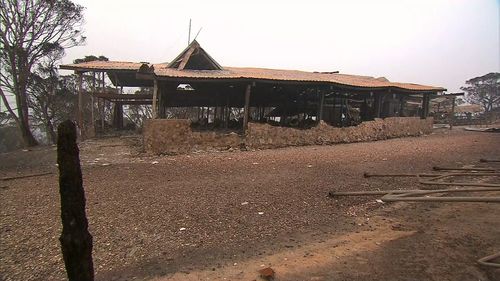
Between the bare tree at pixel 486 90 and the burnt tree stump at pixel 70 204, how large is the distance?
49924 millimetres

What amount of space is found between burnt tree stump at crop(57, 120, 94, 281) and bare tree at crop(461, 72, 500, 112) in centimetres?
4992

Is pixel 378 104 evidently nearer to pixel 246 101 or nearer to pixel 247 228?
pixel 246 101

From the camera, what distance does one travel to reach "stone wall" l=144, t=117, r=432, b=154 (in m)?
13.3

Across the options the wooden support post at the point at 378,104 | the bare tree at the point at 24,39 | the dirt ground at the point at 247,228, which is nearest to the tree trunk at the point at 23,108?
the bare tree at the point at 24,39

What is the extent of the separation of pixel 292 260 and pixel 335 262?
0.49 meters

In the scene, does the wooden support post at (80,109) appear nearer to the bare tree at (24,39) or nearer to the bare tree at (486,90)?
the bare tree at (24,39)

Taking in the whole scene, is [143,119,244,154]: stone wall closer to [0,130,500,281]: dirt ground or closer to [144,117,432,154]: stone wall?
[144,117,432,154]: stone wall

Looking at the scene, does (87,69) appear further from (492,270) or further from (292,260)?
(492,270)

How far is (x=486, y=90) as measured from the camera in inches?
1828

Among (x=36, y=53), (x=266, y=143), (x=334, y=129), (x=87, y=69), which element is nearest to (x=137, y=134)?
(x=87, y=69)

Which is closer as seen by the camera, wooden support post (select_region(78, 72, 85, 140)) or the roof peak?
the roof peak

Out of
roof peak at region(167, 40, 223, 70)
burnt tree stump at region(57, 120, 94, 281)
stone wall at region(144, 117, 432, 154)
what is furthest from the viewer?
roof peak at region(167, 40, 223, 70)

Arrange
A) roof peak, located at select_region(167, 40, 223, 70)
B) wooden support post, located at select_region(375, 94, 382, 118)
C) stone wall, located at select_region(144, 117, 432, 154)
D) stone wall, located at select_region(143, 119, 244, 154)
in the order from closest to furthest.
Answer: stone wall, located at select_region(143, 119, 244, 154), stone wall, located at select_region(144, 117, 432, 154), roof peak, located at select_region(167, 40, 223, 70), wooden support post, located at select_region(375, 94, 382, 118)

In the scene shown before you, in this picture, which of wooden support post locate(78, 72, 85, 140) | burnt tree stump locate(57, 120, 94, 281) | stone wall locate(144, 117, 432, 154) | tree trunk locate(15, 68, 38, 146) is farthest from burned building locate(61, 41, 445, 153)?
burnt tree stump locate(57, 120, 94, 281)
